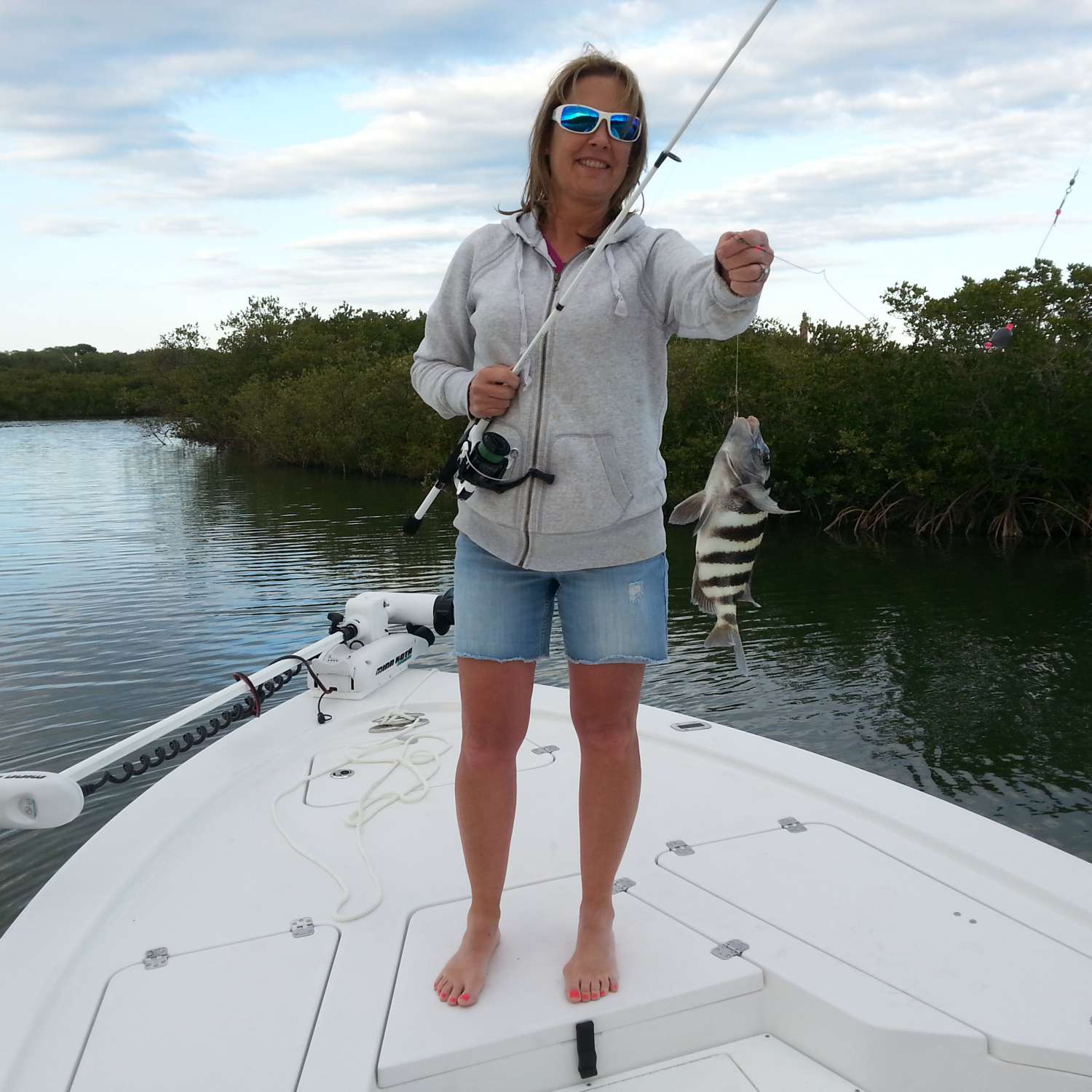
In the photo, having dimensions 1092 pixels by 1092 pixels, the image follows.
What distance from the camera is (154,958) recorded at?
7.31 ft

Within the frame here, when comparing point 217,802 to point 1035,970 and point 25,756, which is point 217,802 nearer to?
point 1035,970

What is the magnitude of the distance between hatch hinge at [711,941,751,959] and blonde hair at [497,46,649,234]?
1.68 meters

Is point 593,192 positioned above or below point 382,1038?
above

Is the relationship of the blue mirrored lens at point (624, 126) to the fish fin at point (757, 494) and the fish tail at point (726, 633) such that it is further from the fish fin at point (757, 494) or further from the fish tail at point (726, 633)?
the fish tail at point (726, 633)

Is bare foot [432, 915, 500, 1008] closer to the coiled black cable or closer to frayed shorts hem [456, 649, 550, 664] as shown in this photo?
frayed shorts hem [456, 649, 550, 664]

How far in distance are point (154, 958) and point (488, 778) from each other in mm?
894

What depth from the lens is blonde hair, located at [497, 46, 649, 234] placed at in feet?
6.64

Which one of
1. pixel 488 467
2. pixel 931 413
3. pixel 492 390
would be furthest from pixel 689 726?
pixel 931 413

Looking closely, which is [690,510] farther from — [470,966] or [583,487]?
[470,966]

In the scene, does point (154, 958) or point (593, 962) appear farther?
point (154, 958)

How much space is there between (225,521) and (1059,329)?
659 inches

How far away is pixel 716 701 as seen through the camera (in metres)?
8.75

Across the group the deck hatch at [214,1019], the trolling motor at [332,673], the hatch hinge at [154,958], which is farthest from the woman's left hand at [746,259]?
the trolling motor at [332,673]

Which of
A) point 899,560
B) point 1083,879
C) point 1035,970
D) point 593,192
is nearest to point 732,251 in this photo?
point 593,192
